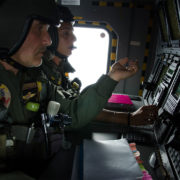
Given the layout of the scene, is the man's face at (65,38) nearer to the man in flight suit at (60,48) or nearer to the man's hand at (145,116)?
the man in flight suit at (60,48)

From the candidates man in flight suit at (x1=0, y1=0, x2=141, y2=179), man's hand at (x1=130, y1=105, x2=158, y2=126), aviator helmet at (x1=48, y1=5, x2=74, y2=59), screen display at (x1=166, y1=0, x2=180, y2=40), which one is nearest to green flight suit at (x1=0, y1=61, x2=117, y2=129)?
man in flight suit at (x1=0, y1=0, x2=141, y2=179)

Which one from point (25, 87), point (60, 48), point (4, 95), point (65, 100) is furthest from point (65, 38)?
point (4, 95)

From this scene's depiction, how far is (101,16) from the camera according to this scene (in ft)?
8.46

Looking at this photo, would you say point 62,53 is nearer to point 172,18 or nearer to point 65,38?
point 65,38

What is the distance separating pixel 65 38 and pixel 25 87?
2.82 feet

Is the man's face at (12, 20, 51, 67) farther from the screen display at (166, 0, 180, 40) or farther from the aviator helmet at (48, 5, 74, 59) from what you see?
the screen display at (166, 0, 180, 40)

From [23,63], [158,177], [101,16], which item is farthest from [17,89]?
[101,16]

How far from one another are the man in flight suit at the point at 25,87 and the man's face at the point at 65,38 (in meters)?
0.62

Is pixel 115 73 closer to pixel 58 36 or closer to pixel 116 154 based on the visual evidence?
pixel 116 154

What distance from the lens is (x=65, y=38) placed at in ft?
5.10

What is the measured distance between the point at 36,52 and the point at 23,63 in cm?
9

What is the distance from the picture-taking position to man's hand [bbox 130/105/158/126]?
1.08 metres

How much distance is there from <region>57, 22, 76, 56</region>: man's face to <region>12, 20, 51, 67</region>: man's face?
687 mm

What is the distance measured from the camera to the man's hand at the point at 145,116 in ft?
3.55
